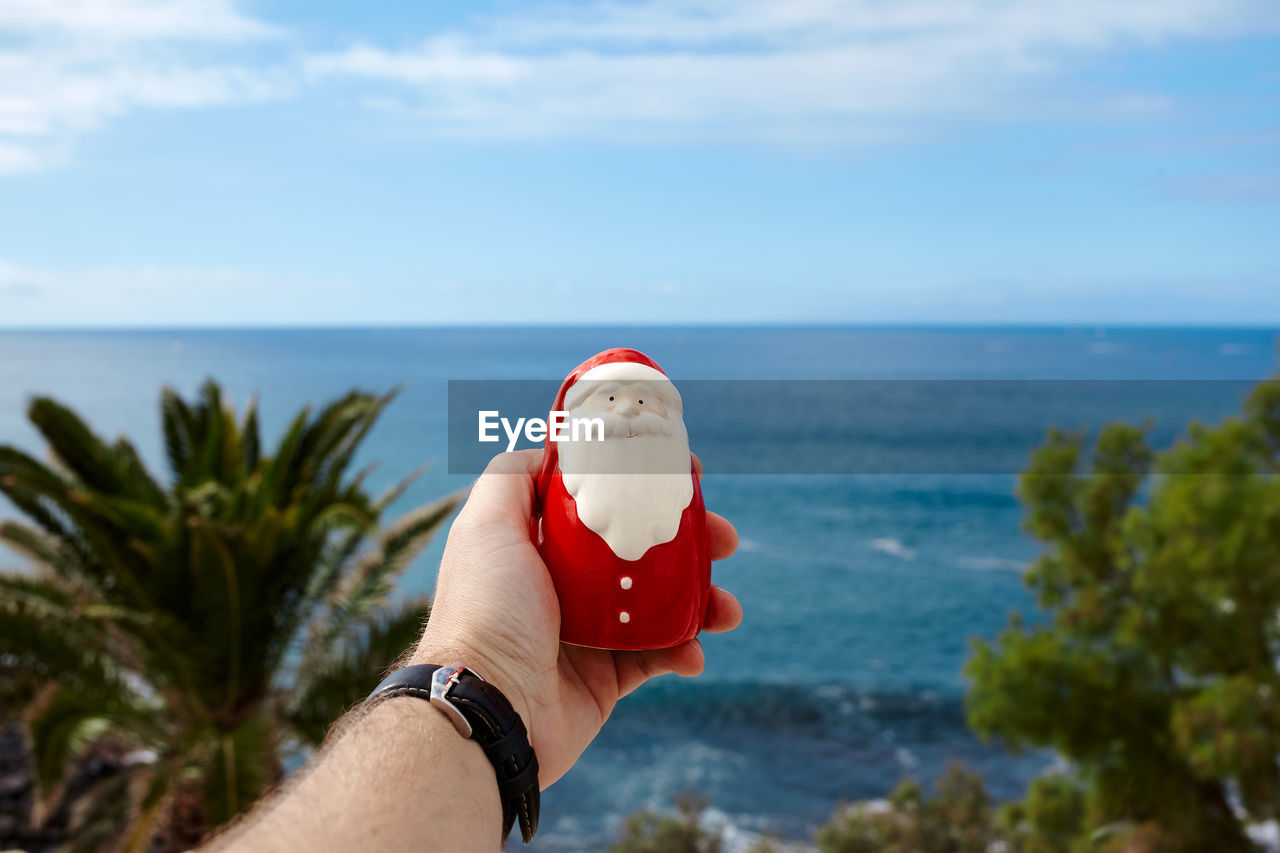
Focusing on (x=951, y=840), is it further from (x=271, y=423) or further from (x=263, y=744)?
(x=271, y=423)

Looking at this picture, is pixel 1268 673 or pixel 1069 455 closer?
pixel 1268 673

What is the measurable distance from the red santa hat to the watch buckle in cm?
75

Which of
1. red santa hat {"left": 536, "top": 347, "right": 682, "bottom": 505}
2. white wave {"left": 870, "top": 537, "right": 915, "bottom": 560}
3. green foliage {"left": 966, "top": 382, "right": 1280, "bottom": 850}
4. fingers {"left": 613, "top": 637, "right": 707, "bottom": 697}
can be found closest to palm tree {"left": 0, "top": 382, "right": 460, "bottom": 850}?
fingers {"left": 613, "top": 637, "right": 707, "bottom": 697}

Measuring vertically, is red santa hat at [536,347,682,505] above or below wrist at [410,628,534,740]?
above

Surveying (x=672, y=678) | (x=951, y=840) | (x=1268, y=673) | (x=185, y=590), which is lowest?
(x=672, y=678)

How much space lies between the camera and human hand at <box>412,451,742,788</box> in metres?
2.15

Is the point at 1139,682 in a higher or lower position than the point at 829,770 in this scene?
higher

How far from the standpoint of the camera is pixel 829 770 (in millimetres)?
18375

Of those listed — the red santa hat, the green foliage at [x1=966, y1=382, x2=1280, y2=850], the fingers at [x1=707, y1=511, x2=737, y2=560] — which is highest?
the red santa hat

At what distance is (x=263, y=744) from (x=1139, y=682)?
10.9 metres

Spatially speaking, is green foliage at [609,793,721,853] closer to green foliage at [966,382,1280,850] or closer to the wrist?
green foliage at [966,382,1280,850]

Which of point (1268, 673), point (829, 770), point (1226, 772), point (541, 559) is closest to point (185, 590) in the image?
point (541, 559)

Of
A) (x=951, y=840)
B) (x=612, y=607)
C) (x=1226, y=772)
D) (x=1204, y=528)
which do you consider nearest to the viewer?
(x=612, y=607)

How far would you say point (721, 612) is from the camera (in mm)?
2717
